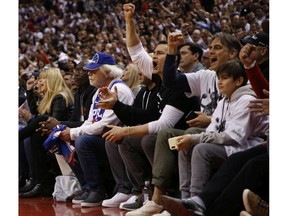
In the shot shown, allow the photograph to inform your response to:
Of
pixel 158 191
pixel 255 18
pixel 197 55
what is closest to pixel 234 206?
pixel 158 191

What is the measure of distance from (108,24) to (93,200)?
11.4 m

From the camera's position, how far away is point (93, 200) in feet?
18.2

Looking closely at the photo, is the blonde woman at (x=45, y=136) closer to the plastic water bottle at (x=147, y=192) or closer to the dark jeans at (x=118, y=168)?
the dark jeans at (x=118, y=168)

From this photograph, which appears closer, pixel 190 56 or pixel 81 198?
pixel 190 56

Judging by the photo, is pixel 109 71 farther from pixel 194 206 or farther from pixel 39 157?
pixel 194 206

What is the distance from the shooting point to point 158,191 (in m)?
4.56

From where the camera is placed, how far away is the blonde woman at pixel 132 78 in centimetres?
591

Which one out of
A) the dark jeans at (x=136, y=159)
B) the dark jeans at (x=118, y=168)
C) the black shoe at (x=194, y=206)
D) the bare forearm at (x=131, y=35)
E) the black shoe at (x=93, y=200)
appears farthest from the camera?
the black shoe at (x=93, y=200)

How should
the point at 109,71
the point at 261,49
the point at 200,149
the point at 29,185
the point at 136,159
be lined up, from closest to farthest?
the point at 200,149, the point at 261,49, the point at 136,159, the point at 109,71, the point at 29,185

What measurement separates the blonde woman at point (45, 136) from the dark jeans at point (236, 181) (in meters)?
2.80

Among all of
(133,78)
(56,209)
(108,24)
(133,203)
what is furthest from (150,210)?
(108,24)

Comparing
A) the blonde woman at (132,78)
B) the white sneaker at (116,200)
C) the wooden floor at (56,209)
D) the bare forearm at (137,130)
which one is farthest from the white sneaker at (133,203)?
the blonde woman at (132,78)
